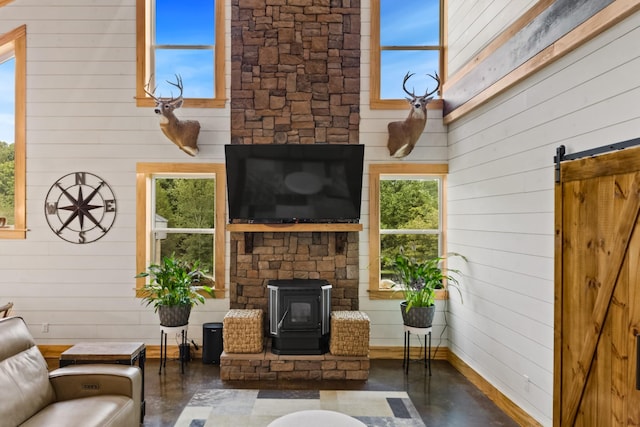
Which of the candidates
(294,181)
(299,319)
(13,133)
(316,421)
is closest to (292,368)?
→ (299,319)

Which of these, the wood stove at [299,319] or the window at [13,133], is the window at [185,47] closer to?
the window at [13,133]

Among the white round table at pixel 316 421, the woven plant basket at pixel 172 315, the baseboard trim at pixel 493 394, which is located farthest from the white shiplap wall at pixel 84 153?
the baseboard trim at pixel 493 394

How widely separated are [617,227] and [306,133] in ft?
11.1

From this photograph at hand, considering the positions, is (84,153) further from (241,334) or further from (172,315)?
(241,334)

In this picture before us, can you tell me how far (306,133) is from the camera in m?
4.92

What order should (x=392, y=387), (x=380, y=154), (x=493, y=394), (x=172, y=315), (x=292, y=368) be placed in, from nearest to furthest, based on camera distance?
(x=493, y=394) < (x=392, y=387) < (x=292, y=368) < (x=172, y=315) < (x=380, y=154)

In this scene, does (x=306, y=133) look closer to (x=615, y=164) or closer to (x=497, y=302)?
(x=497, y=302)

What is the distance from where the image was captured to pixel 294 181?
14.9ft

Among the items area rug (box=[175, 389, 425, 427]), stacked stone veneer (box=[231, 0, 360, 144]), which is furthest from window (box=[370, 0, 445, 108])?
area rug (box=[175, 389, 425, 427])

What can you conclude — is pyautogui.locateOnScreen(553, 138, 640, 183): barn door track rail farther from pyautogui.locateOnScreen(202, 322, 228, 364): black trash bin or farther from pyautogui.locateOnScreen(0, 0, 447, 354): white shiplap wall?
pyautogui.locateOnScreen(202, 322, 228, 364): black trash bin

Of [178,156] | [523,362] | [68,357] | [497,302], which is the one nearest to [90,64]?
[178,156]

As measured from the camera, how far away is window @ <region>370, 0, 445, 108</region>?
5059mm

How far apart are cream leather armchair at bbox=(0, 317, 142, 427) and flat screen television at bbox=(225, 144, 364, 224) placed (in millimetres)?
2162

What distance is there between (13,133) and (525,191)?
223 inches
